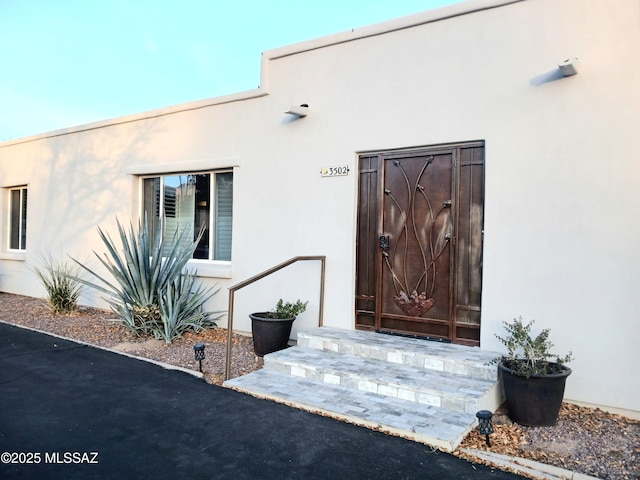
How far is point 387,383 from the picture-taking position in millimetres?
4051

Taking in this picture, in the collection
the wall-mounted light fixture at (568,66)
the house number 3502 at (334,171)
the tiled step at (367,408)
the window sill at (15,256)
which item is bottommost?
the tiled step at (367,408)

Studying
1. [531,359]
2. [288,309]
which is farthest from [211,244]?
[531,359]

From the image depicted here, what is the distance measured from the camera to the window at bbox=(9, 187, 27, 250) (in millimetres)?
10562

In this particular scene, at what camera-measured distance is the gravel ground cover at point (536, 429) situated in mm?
3143

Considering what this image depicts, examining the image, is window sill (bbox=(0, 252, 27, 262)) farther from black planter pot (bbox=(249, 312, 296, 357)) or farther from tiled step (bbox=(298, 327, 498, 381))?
tiled step (bbox=(298, 327, 498, 381))

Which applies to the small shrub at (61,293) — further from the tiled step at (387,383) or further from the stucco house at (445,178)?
the tiled step at (387,383)

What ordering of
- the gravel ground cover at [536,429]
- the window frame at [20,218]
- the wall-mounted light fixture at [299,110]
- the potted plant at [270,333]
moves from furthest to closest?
the window frame at [20,218] < the wall-mounted light fixture at [299,110] < the potted plant at [270,333] < the gravel ground cover at [536,429]

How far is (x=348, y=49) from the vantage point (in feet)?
18.9

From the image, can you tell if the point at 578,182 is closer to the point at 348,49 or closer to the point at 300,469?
the point at 348,49

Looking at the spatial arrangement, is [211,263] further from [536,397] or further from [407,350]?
[536,397]

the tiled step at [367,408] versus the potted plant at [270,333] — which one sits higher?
the potted plant at [270,333]

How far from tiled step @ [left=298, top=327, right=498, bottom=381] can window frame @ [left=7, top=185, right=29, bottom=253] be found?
27.8 ft

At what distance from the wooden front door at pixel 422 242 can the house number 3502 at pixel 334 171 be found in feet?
0.65

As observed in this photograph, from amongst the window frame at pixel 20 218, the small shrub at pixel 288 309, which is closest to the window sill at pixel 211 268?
the small shrub at pixel 288 309
